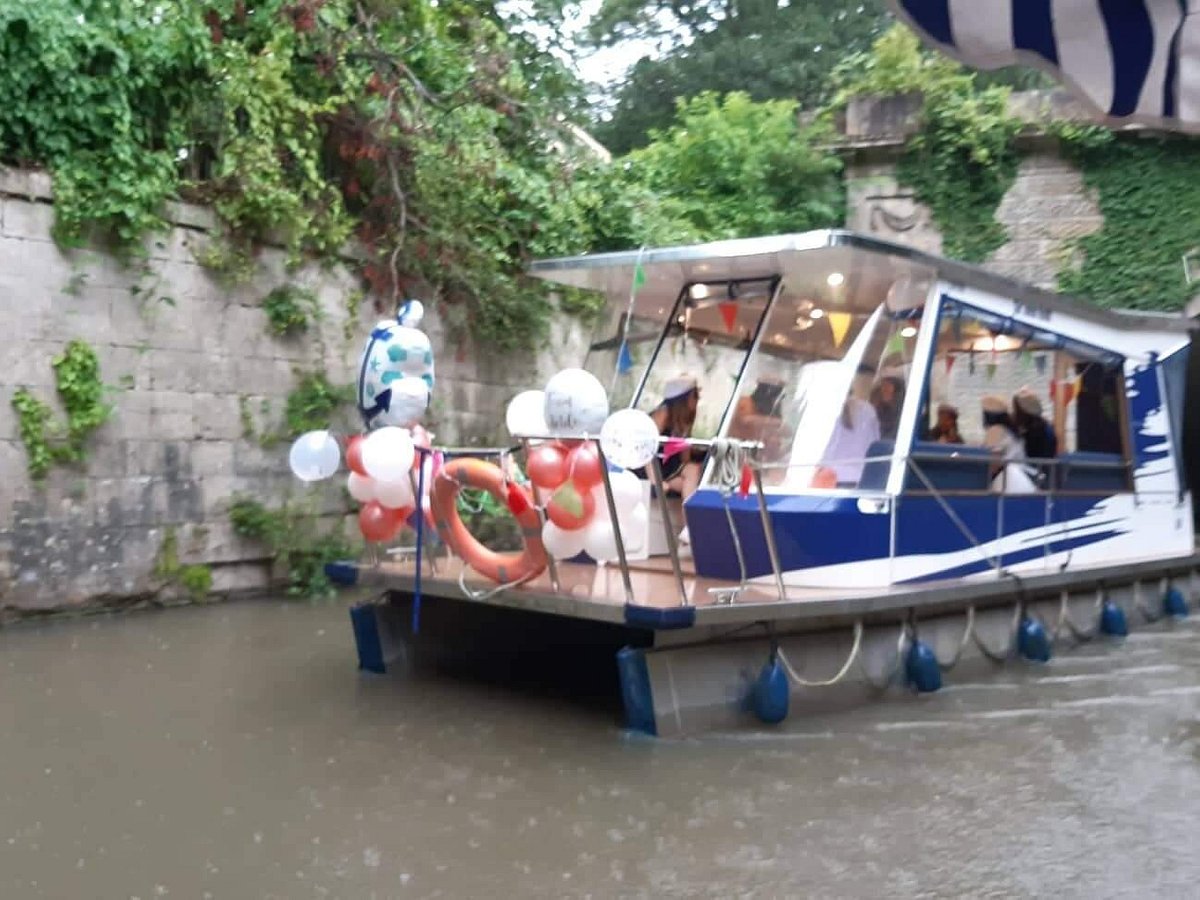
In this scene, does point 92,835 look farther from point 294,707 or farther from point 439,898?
point 294,707

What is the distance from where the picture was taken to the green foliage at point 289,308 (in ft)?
33.1

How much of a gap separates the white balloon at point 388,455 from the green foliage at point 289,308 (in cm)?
412

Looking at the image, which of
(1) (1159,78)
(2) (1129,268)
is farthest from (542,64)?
(1) (1159,78)

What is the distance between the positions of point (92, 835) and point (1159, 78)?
4.19 m

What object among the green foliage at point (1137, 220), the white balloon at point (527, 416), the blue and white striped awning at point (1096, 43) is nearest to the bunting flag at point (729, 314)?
the white balloon at point (527, 416)

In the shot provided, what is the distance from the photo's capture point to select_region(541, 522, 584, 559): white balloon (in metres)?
5.88

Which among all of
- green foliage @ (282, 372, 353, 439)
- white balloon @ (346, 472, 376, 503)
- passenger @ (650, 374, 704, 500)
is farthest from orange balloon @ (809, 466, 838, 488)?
green foliage @ (282, 372, 353, 439)

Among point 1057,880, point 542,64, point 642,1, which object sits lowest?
point 1057,880

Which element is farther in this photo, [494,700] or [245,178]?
[245,178]

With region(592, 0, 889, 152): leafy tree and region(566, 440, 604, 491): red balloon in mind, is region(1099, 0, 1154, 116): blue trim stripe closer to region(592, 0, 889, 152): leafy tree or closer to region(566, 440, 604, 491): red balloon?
region(566, 440, 604, 491): red balloon

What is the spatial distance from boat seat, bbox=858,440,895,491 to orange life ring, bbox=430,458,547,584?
74.2 inches

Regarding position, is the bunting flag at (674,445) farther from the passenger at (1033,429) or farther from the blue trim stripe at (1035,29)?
the blue trim stripe at (1035,29)

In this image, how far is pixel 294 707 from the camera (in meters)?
6.66

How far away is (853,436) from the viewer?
7.12m
